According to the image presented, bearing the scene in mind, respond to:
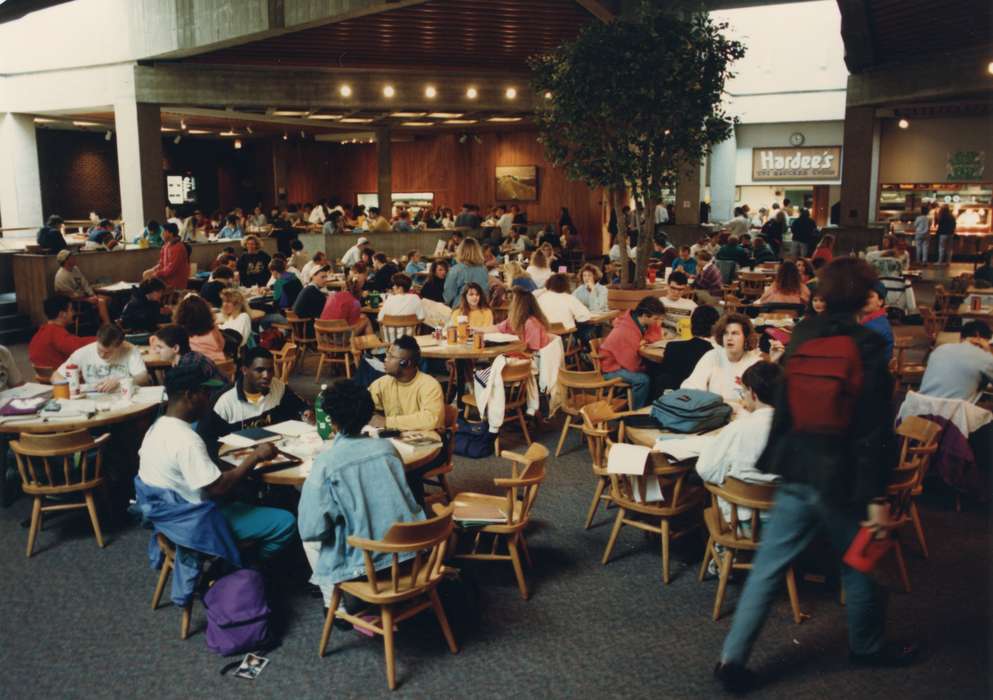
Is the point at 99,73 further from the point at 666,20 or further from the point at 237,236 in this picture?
the point at 666,20

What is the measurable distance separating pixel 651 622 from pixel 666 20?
7.26 metres

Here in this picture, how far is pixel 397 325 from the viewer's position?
29.6 ft

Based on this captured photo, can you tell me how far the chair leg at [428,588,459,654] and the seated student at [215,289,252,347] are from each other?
14.9ft

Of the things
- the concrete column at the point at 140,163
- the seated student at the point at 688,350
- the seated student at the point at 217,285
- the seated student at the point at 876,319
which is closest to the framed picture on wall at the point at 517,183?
the concrete column at the point at 140,163

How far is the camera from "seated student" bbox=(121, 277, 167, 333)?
8812 mm

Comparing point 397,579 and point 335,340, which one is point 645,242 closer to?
point 335,340

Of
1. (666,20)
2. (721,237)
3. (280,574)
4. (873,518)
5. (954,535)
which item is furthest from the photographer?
(721,237)

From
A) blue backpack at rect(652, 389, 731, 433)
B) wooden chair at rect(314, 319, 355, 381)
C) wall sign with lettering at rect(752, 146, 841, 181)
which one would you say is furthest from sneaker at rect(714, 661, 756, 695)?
wall sign with lettering at rect(752, 146, 841, 181)

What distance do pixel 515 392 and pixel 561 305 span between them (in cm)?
175

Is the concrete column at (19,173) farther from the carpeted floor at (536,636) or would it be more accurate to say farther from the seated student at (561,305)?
the carpeted floor at (536,636)

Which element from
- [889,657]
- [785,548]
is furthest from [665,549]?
[785,548]

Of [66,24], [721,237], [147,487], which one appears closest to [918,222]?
[721,237]

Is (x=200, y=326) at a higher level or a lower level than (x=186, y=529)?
higher

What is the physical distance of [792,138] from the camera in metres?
24.4
